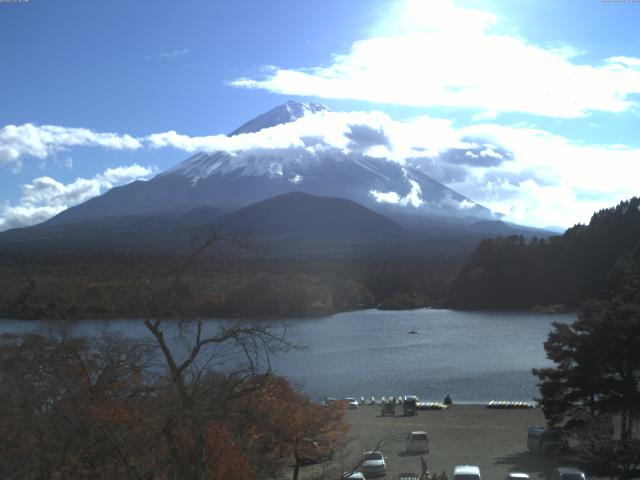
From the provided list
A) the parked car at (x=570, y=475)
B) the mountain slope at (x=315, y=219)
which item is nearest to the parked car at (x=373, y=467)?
the parked car at (x=570, y=475)

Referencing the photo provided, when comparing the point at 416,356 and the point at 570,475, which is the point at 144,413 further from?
the point at 416,356

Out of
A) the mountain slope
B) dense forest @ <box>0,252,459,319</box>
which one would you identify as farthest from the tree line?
the mountain slope

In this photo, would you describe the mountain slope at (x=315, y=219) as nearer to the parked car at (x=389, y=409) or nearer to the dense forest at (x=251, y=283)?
the dense forest at (x=251, y=283)

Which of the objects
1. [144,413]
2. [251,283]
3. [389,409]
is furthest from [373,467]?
[251,283]

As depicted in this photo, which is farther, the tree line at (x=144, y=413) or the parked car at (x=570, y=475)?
the parked car at (x=570, y=475)

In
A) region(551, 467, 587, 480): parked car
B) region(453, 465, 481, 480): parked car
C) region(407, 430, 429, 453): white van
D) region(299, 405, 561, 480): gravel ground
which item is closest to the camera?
region(551, 467, 587, 480): parked car

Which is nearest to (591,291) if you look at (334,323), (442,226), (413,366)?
(334,323)

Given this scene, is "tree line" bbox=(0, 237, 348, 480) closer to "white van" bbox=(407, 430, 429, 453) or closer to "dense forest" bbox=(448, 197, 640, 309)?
"white van" bbox=(407, 430, 429, 453)
